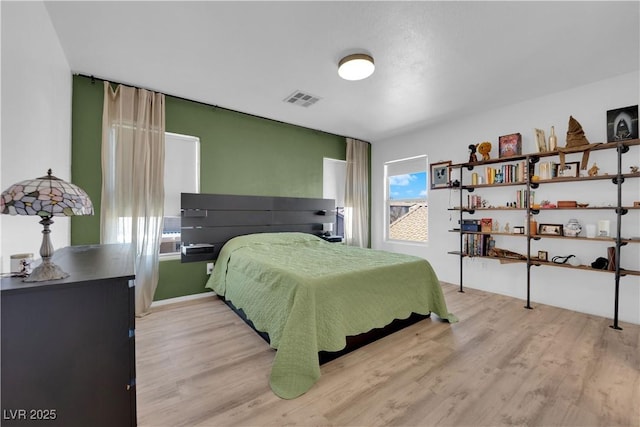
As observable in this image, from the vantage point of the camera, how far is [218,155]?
12.0 ft

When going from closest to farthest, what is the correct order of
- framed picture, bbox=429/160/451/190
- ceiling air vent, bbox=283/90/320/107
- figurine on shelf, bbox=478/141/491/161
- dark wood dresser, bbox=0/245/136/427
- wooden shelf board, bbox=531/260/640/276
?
dark wood dresser, bbox=0/245/136/427, wooden shelf board, bbox=531/260/640/276, ceiling air vent, bbox=283/90/320/107, figurine on shelf, bbox=478/141/491/161, framed picture, bbox=429/160/451/190

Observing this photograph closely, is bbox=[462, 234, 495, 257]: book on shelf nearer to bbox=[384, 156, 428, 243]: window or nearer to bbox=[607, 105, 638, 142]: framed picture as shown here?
bbox=[384, 156, 428, 243]: window

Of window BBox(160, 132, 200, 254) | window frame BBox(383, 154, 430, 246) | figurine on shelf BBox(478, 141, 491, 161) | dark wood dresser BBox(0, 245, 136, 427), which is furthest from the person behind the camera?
window frame BBox(383, 154, 430, 246)

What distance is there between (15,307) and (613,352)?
3.70 metres

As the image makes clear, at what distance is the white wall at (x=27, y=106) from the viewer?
4.20 feet

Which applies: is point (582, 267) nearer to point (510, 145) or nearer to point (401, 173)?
point (510, 145)

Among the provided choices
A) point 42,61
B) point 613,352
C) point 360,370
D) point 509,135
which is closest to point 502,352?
point 613,352

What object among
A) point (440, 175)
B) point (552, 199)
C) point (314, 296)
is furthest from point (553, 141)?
point (314, 296)

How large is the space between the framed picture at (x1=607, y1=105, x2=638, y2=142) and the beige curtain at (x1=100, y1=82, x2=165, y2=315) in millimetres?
4968

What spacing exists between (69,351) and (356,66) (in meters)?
2.66

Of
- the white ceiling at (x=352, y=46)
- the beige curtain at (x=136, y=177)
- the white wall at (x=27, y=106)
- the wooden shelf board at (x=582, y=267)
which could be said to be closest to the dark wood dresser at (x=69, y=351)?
the white wall at (x=27, y=106)

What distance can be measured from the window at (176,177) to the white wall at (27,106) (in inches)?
44.5

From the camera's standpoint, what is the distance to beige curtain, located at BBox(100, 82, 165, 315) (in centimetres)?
287

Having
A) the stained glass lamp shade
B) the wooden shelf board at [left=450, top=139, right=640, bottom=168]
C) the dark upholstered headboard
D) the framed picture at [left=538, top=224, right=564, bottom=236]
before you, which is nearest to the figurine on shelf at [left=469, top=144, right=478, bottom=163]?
the wooden shelf board at [left=450, top=139, right=640, bottom=168]
